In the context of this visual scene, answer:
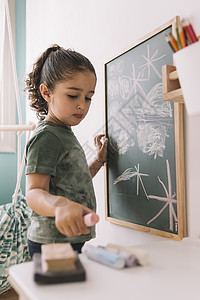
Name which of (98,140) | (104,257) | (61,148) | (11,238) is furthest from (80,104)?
(11,238)

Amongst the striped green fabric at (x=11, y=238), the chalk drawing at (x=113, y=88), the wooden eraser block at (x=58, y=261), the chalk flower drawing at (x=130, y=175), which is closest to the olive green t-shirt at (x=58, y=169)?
the chalk flower drawing at (x=130, y=175)

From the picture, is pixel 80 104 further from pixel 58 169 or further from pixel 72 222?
pixel 72 222

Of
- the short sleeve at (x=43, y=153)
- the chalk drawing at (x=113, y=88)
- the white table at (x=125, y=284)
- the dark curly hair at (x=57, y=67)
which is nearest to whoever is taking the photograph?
the white table at (x=125, y=284)

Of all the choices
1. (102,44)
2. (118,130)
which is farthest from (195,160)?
(102,44)

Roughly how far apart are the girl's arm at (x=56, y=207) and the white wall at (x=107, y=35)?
1.01ft

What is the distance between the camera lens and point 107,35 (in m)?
1.10

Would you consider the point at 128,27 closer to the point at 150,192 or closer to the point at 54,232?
the point at 150,192

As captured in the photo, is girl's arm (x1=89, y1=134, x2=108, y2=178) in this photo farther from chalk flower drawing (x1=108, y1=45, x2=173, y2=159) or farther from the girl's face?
the girl's face

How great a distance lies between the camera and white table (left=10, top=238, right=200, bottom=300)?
392 mm

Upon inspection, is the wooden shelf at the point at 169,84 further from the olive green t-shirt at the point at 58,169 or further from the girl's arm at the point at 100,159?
the girl's arm at the point at 100,159

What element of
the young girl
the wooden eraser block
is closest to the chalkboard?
the young girl

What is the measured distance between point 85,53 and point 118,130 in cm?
43

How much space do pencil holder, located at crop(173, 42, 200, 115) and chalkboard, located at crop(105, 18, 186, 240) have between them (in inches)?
9.3

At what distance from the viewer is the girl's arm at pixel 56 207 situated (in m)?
0.53
